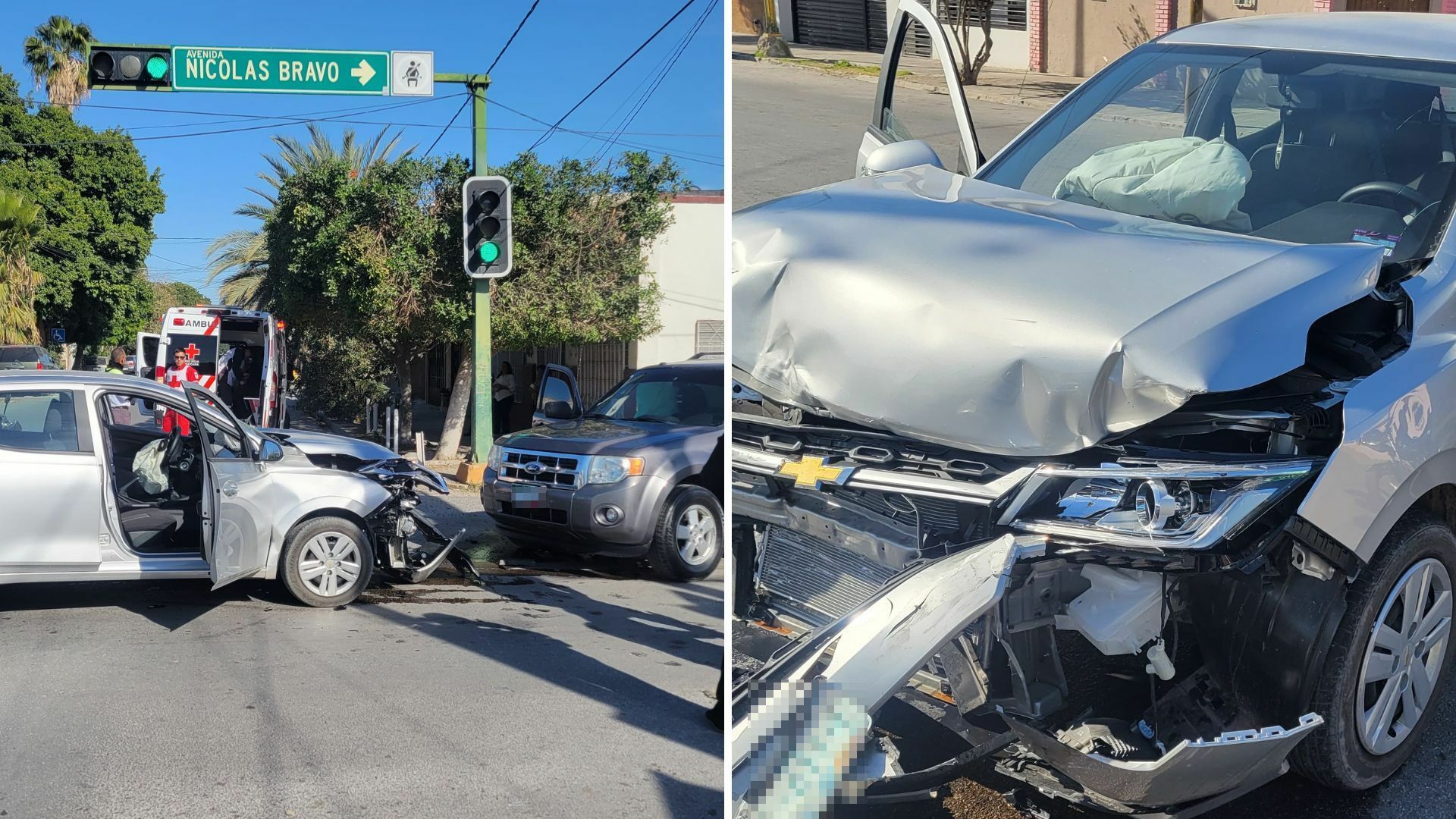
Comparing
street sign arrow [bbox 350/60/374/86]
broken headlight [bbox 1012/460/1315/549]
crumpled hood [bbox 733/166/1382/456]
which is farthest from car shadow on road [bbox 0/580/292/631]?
street sign arrow [bbox 350/60/374/86]

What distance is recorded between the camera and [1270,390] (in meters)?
3.08

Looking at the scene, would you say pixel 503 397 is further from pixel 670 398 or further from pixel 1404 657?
pixel 1404 657

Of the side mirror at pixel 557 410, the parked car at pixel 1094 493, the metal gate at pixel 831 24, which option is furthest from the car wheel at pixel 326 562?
the metal gate at pixel 831 24

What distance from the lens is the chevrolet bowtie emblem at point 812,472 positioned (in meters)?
3.14

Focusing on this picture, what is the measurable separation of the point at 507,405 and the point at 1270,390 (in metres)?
14.3

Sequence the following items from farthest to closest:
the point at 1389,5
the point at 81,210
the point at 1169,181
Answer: the point at 81,210 → the point at 1389,5 → the point at 1169,181

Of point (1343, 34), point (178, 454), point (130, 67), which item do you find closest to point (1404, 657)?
point (1343, 34)

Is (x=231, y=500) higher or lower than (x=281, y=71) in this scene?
lower

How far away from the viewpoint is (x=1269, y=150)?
4328 mm

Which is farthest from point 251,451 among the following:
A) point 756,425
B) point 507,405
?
point 507,405

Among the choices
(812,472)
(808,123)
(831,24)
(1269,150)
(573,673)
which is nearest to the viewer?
(812,472)

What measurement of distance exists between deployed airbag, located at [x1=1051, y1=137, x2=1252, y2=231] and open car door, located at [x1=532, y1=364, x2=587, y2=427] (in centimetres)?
507

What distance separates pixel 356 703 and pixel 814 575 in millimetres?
2901

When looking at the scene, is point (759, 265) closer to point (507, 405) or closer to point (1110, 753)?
point (1110, 753)
